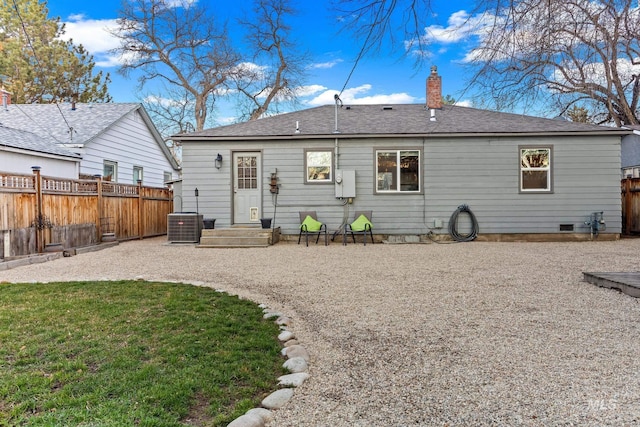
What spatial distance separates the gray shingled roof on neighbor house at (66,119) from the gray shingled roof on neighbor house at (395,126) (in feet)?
13.4

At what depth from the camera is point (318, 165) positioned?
1054 cm

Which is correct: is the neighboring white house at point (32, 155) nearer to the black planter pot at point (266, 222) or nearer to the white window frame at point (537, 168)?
the black planter pot at point (266, 222)

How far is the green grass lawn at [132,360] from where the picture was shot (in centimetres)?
196

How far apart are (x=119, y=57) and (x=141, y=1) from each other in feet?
9.62

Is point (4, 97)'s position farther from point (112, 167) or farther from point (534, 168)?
point (534, 168)

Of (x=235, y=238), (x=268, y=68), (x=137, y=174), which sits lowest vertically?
(x=235, y=238)

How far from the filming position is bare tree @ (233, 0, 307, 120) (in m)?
19.2

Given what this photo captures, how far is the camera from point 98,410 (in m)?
1.93

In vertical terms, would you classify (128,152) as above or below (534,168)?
above

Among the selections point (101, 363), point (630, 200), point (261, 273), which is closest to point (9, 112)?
point (261, 273)

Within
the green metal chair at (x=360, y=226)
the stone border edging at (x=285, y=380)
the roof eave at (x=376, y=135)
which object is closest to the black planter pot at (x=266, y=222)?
the green metal chair at (x=360, y=226)

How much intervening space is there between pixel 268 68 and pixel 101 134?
1047cm

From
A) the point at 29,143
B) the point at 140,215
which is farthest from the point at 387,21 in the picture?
the point at 29,143

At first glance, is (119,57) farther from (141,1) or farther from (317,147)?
(317,147)
